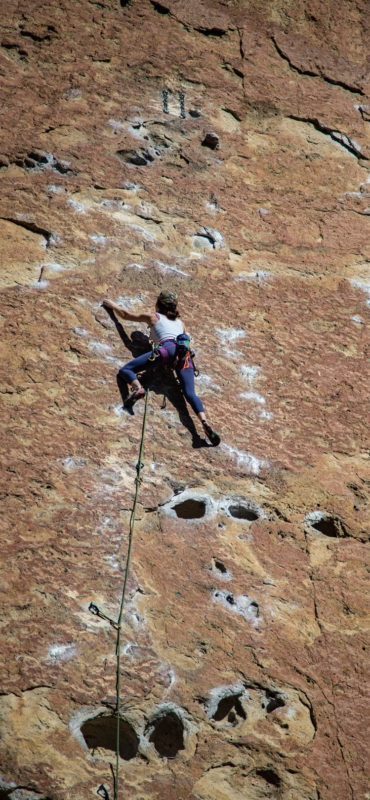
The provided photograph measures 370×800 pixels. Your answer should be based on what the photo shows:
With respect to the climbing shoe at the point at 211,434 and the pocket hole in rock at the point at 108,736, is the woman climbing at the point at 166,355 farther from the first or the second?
the pocket hole in rock at the point at 108,736

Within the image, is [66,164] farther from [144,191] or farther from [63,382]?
[63,382]

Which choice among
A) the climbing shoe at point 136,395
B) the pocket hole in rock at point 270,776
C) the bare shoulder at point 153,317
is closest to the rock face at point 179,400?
the pocket hole in rock at point 270,776

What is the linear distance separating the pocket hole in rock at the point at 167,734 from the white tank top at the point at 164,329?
8.76ft

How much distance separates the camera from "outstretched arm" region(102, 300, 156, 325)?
774cm

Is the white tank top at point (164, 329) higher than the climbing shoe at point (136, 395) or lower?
higher

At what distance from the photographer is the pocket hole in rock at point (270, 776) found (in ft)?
21.5

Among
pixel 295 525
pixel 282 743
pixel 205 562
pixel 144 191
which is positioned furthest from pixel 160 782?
pixel 144 191

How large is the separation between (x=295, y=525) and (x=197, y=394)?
1255 millimetres

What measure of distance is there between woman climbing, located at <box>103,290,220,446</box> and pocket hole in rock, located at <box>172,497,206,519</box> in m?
0.47

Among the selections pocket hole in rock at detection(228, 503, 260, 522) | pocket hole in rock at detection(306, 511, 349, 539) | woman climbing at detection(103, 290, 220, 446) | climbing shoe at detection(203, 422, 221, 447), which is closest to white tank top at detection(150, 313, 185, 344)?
woman climbing at detection(103, 290, 220, 446)

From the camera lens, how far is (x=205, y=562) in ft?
23.2

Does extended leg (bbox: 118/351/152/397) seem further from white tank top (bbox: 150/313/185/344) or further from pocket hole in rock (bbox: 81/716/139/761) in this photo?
pocket hole in rock (bbox: 81/716/139/761)

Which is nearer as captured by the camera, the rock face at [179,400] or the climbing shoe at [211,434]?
the rock face at [179,400]

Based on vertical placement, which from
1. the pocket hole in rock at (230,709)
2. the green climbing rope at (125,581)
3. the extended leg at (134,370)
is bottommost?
the pocket hole in rock at (230,709)
